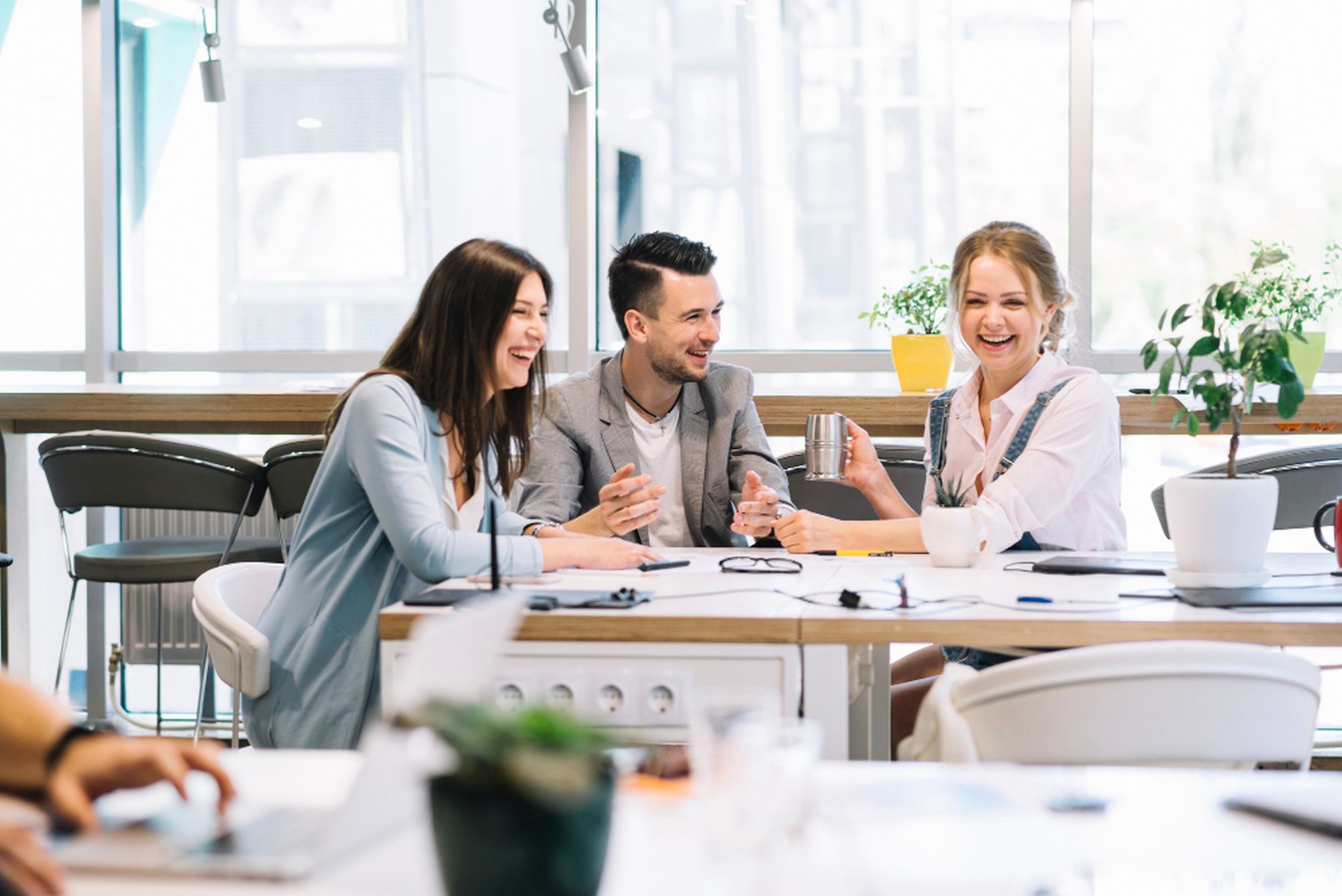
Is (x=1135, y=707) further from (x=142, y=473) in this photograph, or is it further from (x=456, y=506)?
(x=142, y=473)

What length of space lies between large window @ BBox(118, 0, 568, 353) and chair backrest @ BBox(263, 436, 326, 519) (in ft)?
4.42

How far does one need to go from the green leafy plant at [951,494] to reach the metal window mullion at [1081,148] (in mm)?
1696

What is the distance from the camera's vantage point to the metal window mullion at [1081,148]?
417 centimetres

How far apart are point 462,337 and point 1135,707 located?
1.40m

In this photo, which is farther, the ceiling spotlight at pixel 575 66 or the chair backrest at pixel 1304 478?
the ceiling spotlight at pixel 575 66

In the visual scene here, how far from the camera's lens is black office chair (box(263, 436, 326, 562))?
10.6ft

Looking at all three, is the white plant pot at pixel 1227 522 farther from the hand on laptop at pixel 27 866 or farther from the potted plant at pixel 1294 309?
the potted plant at pixel 1294 309

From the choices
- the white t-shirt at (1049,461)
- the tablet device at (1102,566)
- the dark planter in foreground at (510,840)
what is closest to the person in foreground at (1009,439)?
the white t-shirt at (1049,461)

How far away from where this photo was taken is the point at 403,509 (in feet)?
6.77

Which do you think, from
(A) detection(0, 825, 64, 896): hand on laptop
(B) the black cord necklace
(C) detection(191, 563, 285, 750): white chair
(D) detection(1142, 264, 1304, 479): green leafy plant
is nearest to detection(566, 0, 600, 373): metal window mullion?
(B) the black cord necklace

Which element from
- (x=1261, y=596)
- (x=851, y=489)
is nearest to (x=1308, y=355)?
(x=851, y=489)

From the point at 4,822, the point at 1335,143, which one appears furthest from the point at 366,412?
the point at 1335,143

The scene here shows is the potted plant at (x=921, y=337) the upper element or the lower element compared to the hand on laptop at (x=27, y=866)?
upper

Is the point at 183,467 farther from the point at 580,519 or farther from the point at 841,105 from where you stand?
the point at 841,105
